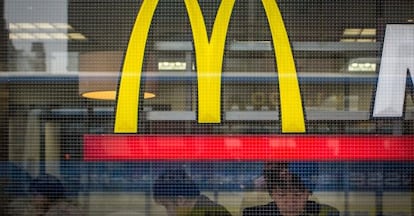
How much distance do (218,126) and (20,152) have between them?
2.50 ft

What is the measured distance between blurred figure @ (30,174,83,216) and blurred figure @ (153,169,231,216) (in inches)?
12.9

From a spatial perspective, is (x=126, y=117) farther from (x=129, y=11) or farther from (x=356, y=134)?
(x=356, y=134)

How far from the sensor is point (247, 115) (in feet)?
9.64

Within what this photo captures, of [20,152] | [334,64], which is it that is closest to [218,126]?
[334,64]

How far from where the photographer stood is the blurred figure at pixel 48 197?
2.96 meters

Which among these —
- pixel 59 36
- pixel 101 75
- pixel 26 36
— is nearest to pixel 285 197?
pixel 101 75

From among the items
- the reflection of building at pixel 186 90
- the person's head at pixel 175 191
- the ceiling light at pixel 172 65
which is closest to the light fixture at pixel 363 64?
the reflection of building at pixel 186 90

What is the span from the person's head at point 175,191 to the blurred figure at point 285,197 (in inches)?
8.6

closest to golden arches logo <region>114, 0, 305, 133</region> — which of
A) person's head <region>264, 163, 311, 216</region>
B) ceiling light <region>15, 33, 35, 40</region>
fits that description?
person's head <region>264, 163, 311, 216</region>

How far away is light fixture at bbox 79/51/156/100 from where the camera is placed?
2.96 metres

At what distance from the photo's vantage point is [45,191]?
2965mm

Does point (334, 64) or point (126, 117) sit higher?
point (334, 64)

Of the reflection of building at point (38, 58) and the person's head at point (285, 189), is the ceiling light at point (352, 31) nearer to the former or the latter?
the person's head at point (285, 189)

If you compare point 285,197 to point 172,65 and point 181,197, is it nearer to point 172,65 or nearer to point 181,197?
point 181,197
